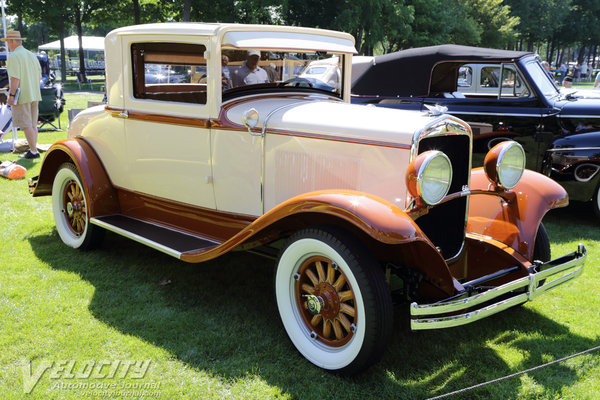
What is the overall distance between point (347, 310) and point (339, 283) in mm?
149

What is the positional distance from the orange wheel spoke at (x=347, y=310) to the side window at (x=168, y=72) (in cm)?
184

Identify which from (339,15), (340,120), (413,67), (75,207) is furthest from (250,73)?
(339,15)

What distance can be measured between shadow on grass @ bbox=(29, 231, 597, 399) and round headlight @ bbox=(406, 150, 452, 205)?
3.17ft

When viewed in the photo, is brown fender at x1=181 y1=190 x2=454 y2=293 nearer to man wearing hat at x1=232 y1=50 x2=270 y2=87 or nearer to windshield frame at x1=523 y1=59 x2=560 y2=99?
man wearing hat at x1=232 y1=50 x2=270 y2=87

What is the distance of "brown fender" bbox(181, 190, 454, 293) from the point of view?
250cm

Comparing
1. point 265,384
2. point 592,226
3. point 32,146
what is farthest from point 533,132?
point 32,146

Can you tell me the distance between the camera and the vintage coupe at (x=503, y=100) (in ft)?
19.3

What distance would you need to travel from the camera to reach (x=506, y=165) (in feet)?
11.1

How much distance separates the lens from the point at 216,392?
271cm

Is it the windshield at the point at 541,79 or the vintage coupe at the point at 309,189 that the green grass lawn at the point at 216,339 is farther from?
the windshield at the point at 541,79

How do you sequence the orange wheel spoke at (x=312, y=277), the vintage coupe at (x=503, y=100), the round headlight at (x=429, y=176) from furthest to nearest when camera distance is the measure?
the vintage coupe at (x=503, y=100) < the orange wheel spoke at (x=312, y=277) < the round headlight at (x=429, y=176)

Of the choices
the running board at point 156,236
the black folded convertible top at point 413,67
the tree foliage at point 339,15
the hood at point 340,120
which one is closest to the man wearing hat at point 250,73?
the hood at point 340,120

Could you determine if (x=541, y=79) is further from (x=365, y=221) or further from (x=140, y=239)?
(x=140, y=239)

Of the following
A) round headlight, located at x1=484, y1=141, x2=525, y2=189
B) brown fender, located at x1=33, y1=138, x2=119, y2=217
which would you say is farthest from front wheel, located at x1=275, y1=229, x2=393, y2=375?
brown fender, located at x1=33, y1=138, x2=119, y2=217
